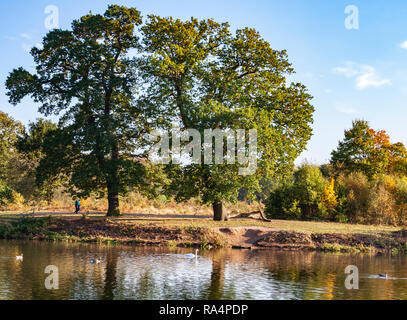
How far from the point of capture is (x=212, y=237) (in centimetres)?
3209

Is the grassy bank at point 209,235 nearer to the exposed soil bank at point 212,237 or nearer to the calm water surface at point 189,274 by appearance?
the exposed soil bank at point 212,237

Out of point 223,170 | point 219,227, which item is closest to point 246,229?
point 219,227

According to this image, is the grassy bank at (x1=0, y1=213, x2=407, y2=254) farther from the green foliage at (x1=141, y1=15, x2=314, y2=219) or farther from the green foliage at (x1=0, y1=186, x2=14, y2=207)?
the green foliage at (x1=0, y1=186, x2=14, y2=207)

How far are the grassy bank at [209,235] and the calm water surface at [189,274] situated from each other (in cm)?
250

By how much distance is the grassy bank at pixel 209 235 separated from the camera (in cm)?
3186

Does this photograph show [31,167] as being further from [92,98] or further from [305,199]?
[305,199]

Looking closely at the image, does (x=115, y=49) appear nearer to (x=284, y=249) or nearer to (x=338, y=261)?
(x=284, y=249)

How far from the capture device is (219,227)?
33.2m

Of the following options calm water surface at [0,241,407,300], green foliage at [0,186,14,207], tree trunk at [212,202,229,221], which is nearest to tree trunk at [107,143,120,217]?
tree trunk at [212,202,229,221]

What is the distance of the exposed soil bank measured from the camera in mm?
31797

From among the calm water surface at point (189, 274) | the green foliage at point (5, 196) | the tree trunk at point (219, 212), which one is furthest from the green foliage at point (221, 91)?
the green foliage at point (5, 196)

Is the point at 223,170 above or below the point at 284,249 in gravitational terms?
above

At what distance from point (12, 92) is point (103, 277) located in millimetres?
25139

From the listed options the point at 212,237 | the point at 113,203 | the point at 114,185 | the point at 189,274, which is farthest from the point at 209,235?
the point at 189,274
